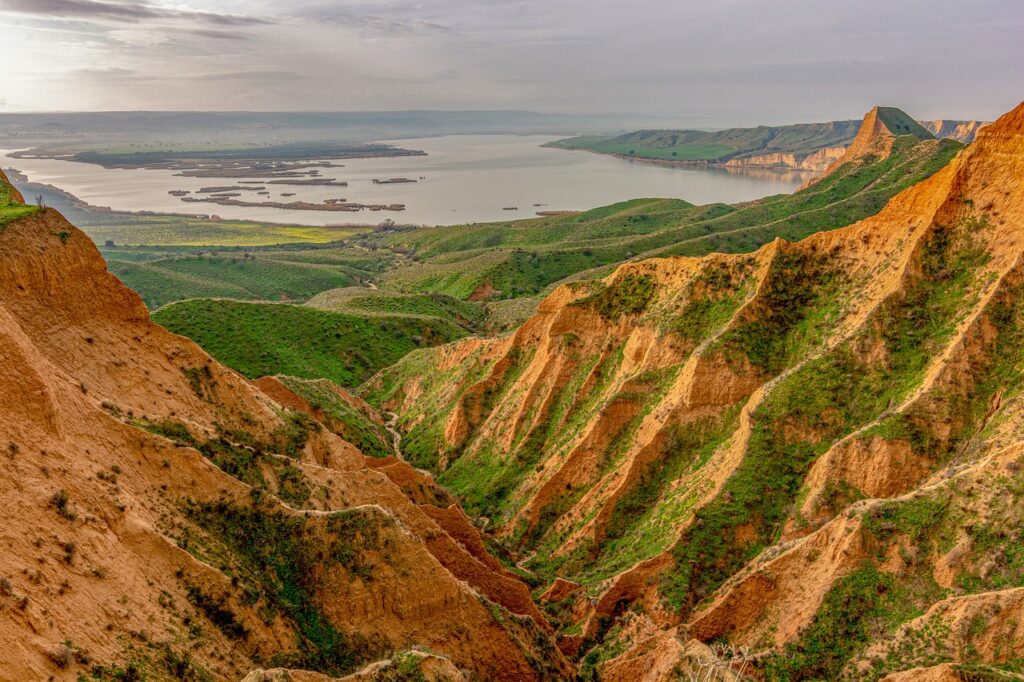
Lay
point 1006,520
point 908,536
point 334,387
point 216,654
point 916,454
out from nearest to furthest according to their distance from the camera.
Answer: point 216,654, point 1006,520, point 908,536, point 916,454, point 334,387

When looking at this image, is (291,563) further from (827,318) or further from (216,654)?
(827,318)

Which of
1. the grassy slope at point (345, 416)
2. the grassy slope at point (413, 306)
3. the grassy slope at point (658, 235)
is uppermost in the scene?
the grassy slope at point (658, 235)

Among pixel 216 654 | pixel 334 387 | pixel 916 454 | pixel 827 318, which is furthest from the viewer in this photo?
pixel 334 387

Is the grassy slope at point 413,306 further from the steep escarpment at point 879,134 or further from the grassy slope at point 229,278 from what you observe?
the steep escarpment at point 879,134

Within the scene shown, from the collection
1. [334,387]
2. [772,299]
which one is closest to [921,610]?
[772,299]

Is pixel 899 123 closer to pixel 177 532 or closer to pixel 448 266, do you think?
pixel 448 266

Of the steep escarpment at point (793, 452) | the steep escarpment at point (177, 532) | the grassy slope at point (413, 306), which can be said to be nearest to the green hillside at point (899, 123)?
the grassy slope at point (413, 306)
